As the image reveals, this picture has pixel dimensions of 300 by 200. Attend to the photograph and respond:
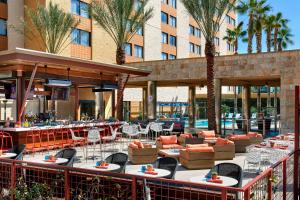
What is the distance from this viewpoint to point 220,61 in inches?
941

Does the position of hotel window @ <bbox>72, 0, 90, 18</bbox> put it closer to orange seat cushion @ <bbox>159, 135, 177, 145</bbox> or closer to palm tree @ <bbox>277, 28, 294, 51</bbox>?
orange seat cushion @ <bbox>159, 135, 177, 145</bbox>

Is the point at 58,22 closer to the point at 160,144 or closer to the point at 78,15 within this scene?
the point at 78,15

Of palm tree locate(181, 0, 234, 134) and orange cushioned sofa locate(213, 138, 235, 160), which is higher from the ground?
palm tree locate(181, 0, 234, 134)

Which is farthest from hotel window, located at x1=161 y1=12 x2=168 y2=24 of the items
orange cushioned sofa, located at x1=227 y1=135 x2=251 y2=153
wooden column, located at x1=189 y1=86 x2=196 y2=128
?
orange cushioned sofa, located at x1=227 y1=135 x2=251 y2=153

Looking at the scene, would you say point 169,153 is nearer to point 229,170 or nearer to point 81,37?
point 229,170

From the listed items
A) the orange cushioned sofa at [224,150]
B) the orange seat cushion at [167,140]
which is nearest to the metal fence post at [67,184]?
the orange cushioned sofa at [224,150]

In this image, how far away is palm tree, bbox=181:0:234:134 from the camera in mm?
22203

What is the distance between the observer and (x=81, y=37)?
33.6m

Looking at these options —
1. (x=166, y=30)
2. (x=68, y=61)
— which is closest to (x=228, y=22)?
(x=166, y=30)

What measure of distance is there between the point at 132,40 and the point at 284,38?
20162mm

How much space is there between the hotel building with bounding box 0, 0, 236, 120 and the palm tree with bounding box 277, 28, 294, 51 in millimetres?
12550

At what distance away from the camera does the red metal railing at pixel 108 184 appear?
5.64m

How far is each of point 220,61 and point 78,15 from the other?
1523 centimetres

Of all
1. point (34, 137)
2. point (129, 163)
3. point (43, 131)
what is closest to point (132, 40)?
point (43, 131)
